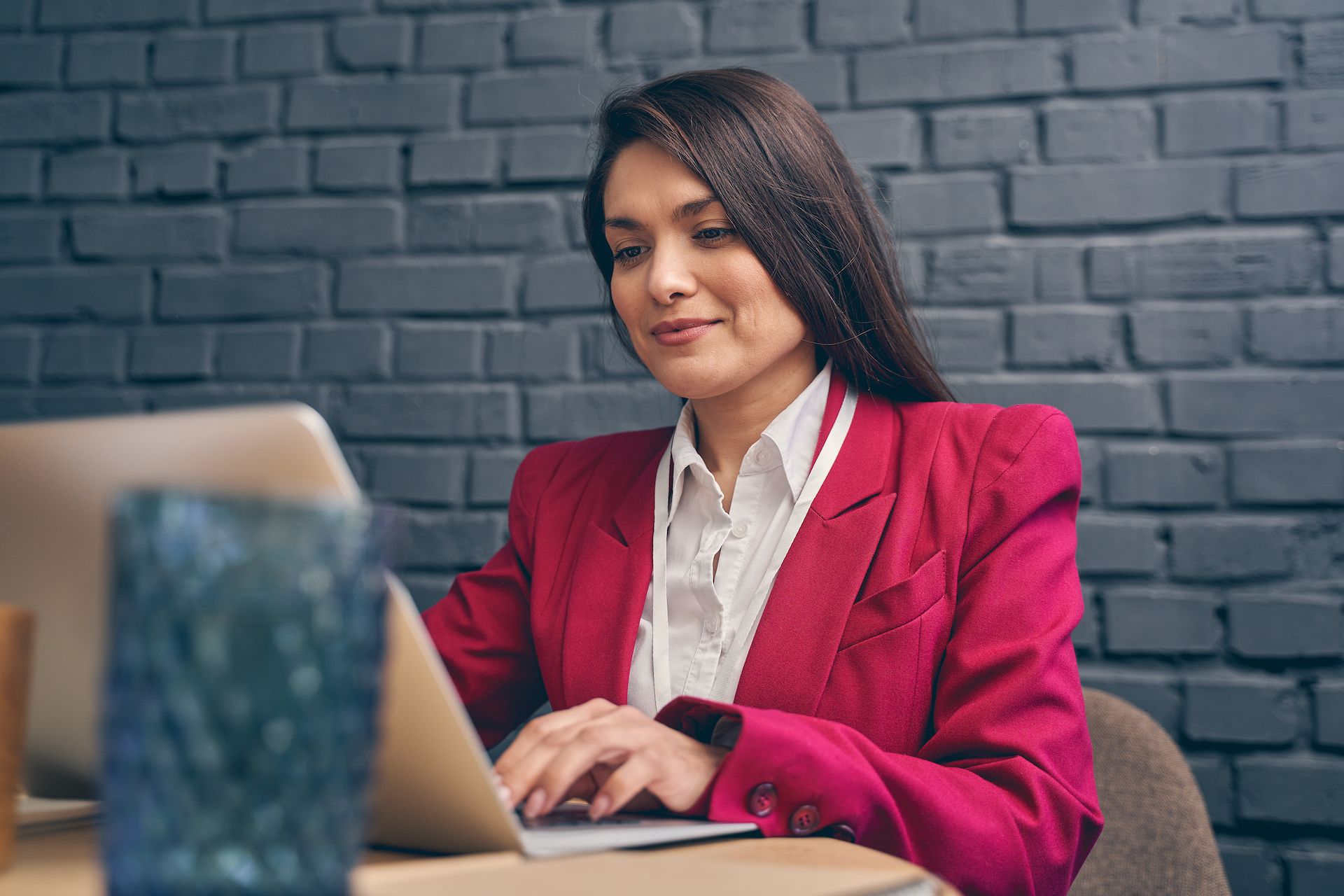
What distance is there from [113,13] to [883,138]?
1612 millimetres

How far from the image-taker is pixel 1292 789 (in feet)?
4.42

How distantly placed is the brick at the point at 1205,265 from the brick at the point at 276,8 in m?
1.48

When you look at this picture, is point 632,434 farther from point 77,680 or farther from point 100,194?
point 100,194

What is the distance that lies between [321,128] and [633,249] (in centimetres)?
95

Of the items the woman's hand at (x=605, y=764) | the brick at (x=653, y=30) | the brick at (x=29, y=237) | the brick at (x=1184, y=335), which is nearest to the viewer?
the woman's hand at (x=605, y=764)

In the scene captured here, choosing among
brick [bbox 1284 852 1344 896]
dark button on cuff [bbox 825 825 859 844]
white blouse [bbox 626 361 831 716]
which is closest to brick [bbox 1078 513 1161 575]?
brick [bbox 1284 852 1344 896]

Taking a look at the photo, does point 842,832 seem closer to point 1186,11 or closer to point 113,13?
point 1186,11

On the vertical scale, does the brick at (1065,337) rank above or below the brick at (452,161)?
below

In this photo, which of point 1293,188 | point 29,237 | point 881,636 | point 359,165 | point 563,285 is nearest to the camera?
point 881,636

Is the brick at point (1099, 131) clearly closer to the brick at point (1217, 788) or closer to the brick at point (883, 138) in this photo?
the brick at point (883, 138)

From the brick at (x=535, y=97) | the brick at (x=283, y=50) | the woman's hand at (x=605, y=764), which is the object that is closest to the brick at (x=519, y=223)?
the brick at (x=535, y=97)

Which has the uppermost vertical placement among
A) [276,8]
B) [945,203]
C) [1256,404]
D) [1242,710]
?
[276,8]

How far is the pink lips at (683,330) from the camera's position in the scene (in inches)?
43.5

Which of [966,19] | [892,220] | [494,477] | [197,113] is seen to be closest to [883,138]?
[892,220]
